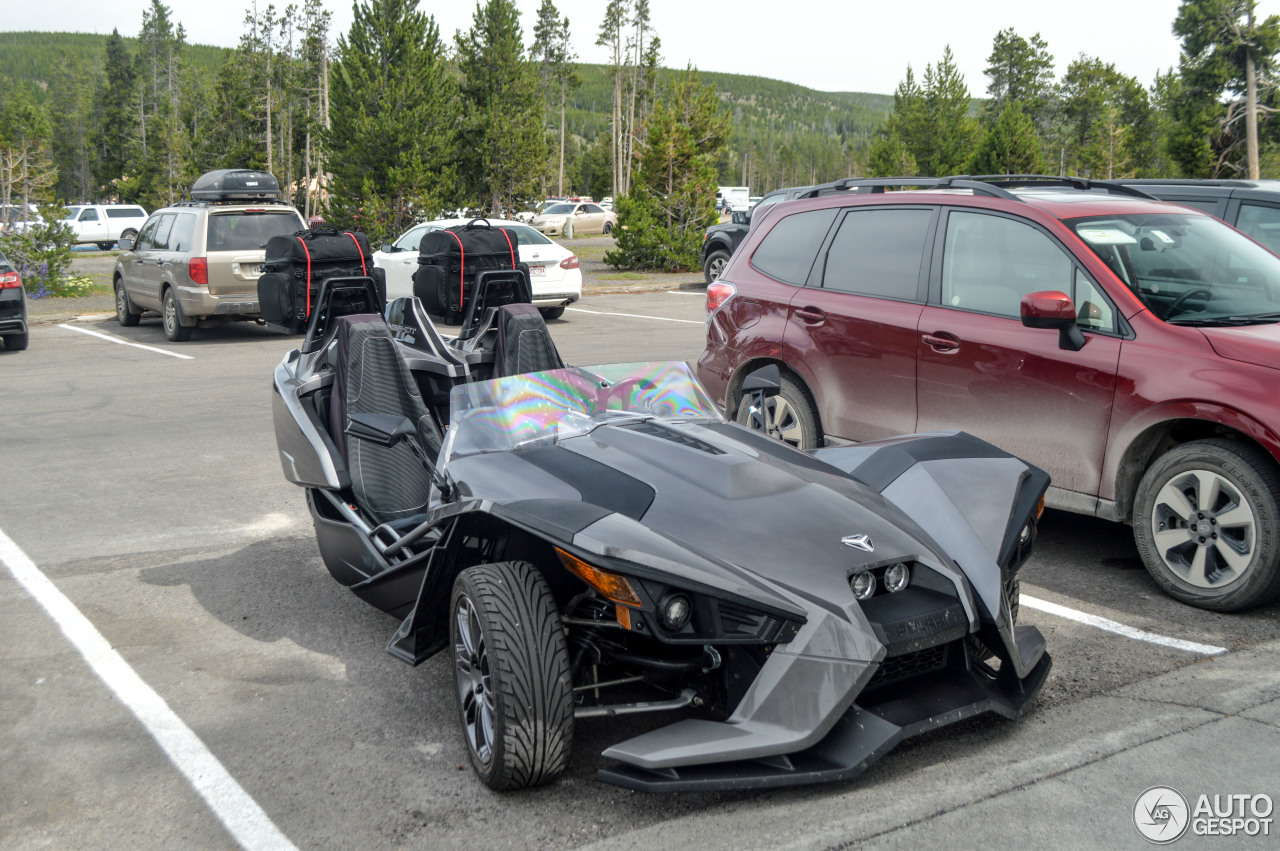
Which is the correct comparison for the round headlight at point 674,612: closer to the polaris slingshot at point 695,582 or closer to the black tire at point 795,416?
the polaris slingshot at point 695,582

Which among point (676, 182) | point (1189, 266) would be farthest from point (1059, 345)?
point (676, 182)

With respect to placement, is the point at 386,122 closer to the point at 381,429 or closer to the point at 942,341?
the point at 942,341

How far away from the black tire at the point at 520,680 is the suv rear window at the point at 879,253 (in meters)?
3.67

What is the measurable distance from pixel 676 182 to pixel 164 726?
23.6m

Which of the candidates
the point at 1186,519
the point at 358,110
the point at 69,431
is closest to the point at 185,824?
the point at 1186,519

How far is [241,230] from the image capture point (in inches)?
603

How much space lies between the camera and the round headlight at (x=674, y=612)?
2.97 meters

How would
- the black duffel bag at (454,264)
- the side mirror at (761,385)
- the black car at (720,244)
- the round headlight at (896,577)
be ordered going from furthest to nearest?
the black car at (720,244), the black duffel bag at (454,264), the side mirror at (761,385), the round headlight at (896,577)

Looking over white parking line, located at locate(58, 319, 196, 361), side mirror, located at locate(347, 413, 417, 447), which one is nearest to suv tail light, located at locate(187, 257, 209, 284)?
white parking line, located at locate(58, 319, 196, 361)

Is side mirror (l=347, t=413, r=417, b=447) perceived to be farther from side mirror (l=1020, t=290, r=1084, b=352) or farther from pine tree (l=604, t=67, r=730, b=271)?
pine tree (l=604, t=67, r=730, b=271)

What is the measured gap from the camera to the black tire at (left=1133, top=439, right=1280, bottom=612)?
455 cm

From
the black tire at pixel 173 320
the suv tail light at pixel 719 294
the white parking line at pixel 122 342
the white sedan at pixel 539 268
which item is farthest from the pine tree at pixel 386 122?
the suv tail light at pixel 719 294

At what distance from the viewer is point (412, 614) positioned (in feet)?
12.1

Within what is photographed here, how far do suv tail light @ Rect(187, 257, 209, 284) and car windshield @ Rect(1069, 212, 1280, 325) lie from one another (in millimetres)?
12562
